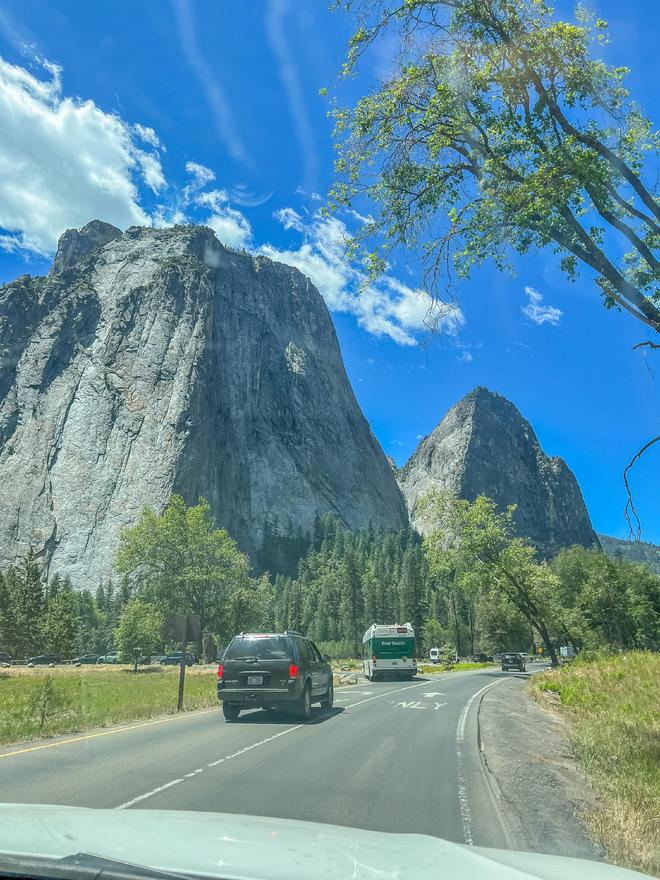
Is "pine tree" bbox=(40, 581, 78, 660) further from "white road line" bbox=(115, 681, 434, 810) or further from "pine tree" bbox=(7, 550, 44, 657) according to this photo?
"white road line" bbox=(115, 681, 434, 810)

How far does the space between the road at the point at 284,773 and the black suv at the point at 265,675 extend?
569mm

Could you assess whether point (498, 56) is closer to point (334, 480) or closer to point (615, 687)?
point (615, 687)

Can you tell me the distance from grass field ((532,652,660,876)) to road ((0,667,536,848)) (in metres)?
1.01

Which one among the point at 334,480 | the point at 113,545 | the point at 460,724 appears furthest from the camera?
the point at 334,480

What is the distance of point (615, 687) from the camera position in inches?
803

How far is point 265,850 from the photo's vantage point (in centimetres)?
369

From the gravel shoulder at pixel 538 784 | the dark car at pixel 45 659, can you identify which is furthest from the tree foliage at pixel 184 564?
the gravel shoulder at pixel 538 784

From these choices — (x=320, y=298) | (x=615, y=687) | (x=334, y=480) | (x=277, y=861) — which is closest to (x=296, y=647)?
(x=615, y=687)

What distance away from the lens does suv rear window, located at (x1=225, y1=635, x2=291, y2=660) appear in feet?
51.4

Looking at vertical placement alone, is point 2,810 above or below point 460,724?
above

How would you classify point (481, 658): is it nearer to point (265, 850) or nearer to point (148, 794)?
point (148, 794)

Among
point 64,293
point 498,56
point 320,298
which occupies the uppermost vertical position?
point 320,298

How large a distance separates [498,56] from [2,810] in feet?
43.4

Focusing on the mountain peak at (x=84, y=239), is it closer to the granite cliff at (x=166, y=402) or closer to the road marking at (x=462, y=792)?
the granite cliff at (x=166, y=402)
